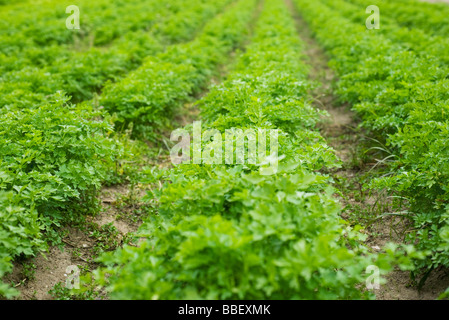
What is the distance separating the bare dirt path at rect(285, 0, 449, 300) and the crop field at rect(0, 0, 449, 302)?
0.02 meters

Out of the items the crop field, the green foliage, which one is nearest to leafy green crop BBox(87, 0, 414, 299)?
the crop field

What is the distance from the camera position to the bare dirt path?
3.06 m

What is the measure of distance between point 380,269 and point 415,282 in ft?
3.63

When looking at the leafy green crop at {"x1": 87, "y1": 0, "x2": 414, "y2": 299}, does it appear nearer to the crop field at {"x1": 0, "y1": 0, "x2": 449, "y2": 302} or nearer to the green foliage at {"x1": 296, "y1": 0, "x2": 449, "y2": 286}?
the crop field at {"x1": 0, "y1": 0, "x2": 449, "y2": 302}

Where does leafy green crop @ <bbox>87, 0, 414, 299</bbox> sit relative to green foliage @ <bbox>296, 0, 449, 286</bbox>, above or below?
below

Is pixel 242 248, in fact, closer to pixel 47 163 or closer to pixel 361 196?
pixel 47 163

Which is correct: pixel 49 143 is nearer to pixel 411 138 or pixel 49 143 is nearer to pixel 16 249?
pixel 16 249

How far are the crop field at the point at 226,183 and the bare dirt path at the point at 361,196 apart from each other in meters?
0.02

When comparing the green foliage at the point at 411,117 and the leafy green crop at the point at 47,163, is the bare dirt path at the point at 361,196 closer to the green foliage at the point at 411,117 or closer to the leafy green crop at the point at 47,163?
the green foliage at the point at 411,117

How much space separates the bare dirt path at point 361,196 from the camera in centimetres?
306

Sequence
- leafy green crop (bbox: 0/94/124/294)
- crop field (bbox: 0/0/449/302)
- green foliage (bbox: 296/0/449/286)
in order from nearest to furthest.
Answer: crop field (bbox: 0/0/449/302)
leafy green crop (bbox: 0/94/124/294)
green foliage (bbox: 296/0/449/286)

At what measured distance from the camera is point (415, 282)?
3.10 m

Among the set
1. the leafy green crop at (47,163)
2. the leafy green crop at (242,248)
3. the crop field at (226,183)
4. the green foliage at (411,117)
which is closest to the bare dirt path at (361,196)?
the crop field at (226,183)

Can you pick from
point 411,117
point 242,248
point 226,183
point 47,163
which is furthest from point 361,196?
point 47,163
